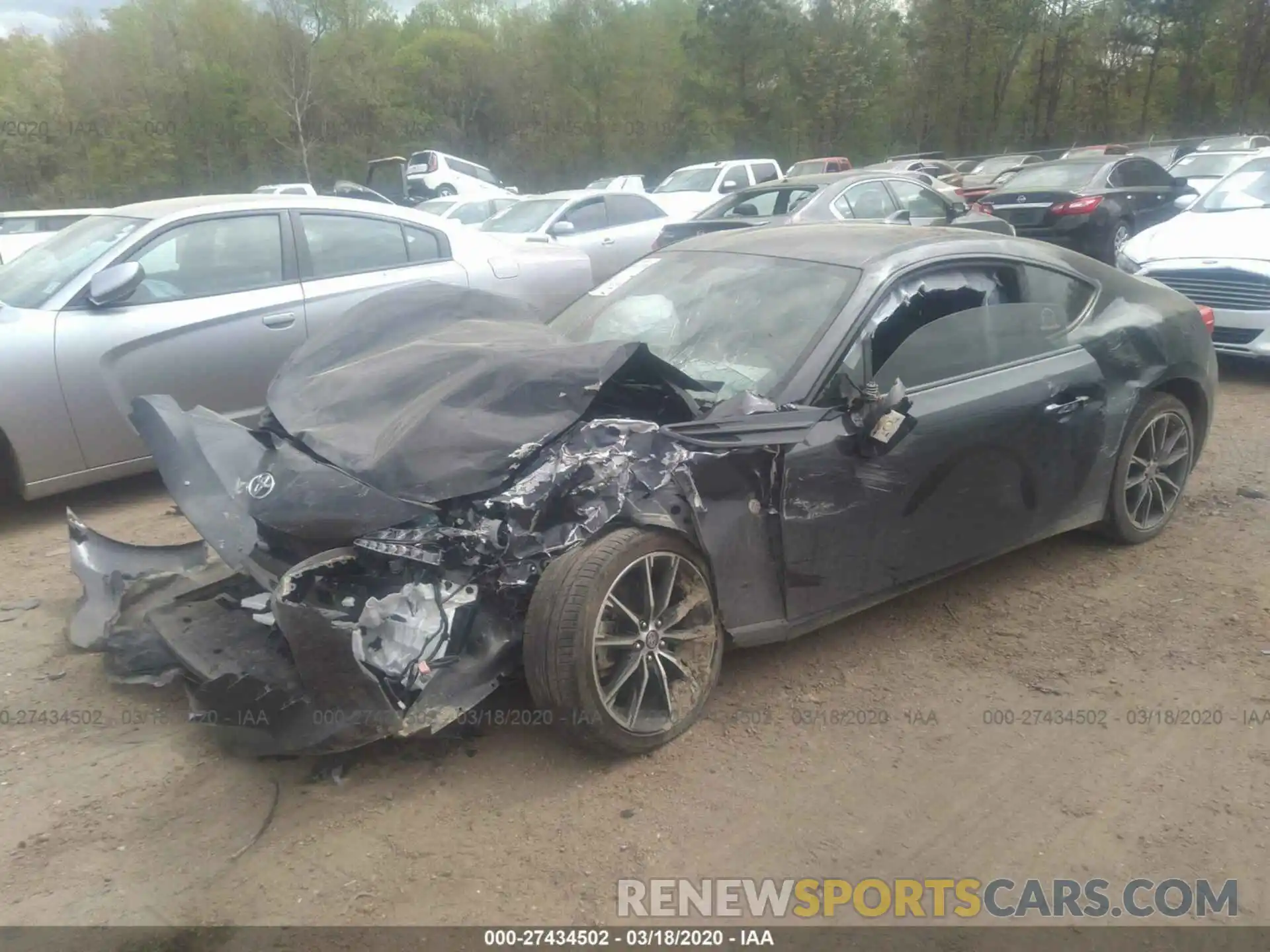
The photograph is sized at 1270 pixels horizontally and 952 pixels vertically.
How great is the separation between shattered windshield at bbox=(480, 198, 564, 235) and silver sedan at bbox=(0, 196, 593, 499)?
18.6 feet

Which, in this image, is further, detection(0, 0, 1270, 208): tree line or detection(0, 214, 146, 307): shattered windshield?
detection(0, 0, 1270, 208): tree line

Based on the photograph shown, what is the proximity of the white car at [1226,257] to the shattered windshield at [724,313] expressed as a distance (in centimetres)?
534

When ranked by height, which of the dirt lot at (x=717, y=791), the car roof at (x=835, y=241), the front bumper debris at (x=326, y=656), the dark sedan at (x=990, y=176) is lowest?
the dirt lot at (x=717, y=791)

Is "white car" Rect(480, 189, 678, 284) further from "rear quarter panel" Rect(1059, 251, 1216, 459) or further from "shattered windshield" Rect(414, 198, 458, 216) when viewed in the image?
"rear quarter panel" Rect(1059, 251, 1216, 459)

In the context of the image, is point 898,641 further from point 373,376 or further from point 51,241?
point 51,241

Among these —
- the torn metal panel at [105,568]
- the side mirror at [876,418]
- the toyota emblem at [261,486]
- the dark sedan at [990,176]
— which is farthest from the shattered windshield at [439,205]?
the side mirror at [876,418]

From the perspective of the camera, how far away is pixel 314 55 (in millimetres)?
35844

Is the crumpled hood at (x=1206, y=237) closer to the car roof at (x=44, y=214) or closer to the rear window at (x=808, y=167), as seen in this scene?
the car roof at (x=44, y=214)

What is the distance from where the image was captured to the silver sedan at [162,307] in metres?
5.01

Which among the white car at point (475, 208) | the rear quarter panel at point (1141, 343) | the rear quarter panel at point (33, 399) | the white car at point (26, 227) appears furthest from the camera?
the white car at point (475, 208)

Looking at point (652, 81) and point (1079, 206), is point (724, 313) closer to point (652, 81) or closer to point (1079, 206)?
point (1079, 206)

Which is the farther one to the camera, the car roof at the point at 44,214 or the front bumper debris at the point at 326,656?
the car roof at the point at 44,214

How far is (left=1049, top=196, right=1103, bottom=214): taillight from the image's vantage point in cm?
1241

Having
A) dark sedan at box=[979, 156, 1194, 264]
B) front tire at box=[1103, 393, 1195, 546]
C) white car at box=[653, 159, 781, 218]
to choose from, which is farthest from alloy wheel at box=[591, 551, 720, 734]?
white car at box=[653, 159, 781, 218]
